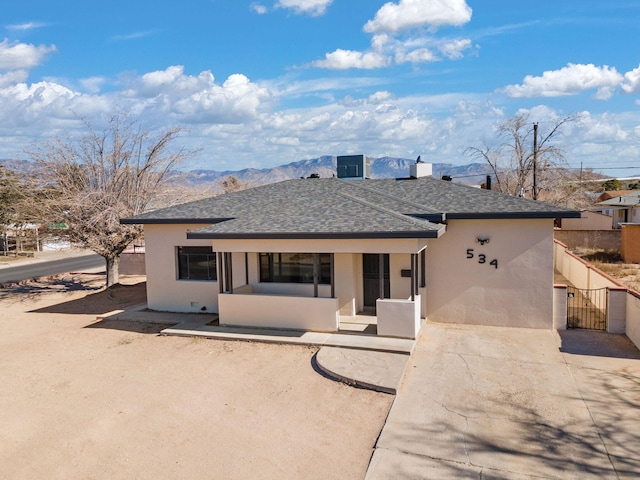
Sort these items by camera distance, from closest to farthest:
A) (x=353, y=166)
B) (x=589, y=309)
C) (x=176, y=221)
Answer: (x=589, y=309) → (x=176, y=221) → (x=353, y=166)

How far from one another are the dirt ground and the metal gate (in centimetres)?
747

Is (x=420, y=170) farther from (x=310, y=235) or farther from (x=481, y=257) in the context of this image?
(x=310, y=235)

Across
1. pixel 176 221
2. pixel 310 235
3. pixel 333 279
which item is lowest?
pixel 333 279

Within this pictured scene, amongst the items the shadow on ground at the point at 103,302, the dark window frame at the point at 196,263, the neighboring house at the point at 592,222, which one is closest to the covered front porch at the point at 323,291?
the dark window frame at the point at 196,263

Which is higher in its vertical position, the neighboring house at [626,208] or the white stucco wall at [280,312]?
the neighboring house at [626,208]

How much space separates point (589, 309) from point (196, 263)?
12734 millimetres

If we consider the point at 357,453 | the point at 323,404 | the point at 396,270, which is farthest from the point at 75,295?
the point at 357,453

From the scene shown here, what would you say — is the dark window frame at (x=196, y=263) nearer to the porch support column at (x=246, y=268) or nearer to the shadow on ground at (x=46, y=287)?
the porch support column at (x=246, y=268)

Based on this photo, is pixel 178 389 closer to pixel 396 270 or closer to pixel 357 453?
pixel 357 453

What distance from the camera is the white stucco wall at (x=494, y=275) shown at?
1280 centimetres

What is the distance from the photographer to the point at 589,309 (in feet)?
49.6

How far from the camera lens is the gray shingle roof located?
40.2 feet

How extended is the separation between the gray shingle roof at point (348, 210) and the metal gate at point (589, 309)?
3367 mm

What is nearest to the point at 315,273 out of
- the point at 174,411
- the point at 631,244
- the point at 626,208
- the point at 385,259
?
the point at 385,259
